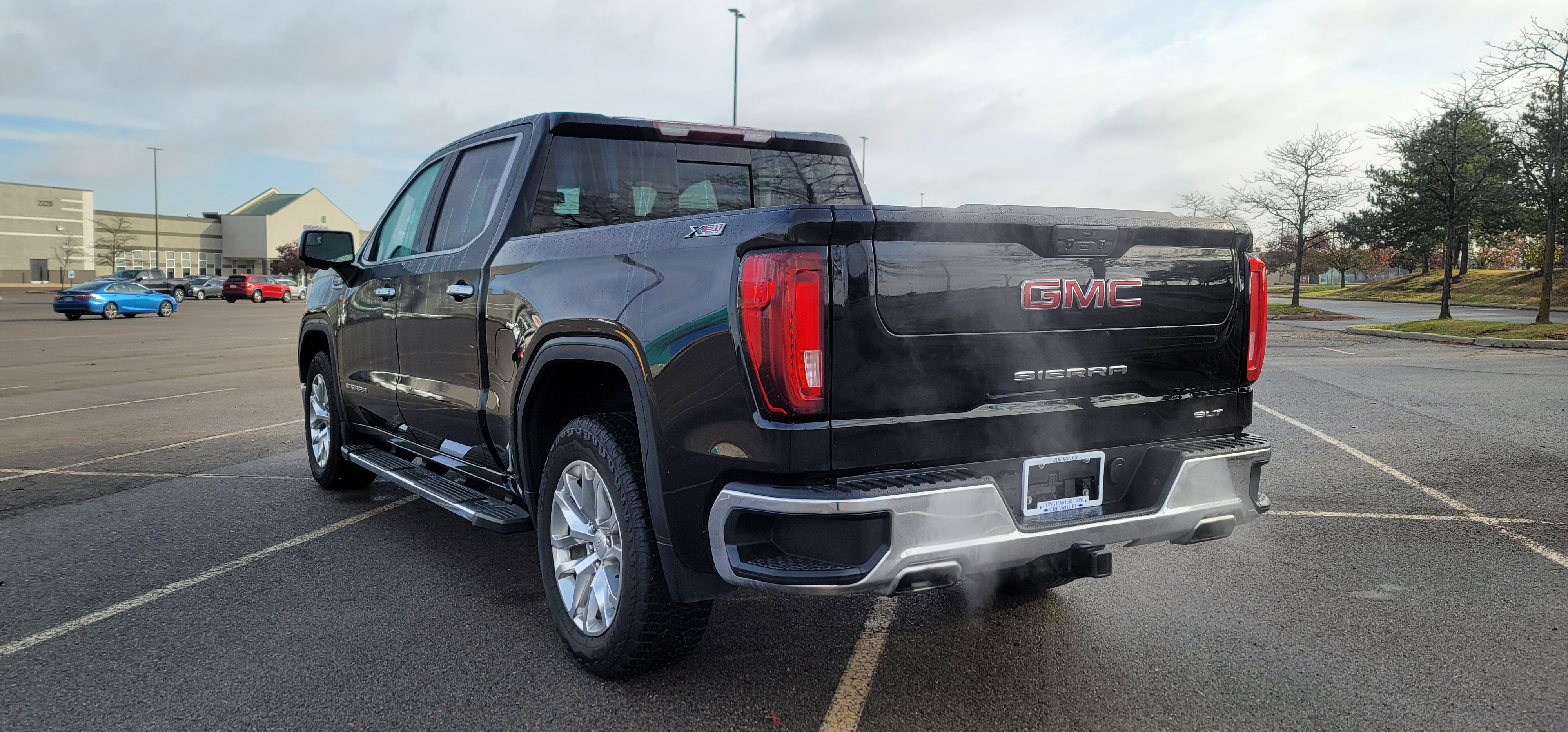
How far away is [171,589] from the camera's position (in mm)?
4277

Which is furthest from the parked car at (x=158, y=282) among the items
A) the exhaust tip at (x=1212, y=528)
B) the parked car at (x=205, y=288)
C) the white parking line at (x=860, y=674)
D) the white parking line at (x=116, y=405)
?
the exhaust tip at (x=1212, y=528)

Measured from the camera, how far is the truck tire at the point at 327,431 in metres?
5.89

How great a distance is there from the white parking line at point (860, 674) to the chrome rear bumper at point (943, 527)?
534mm

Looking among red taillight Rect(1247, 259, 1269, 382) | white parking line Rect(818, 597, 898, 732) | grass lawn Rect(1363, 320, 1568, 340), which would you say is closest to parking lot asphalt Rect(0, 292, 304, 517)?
white parking line Rect(818, 597, 898, 732)

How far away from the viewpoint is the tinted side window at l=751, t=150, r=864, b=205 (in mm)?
4734

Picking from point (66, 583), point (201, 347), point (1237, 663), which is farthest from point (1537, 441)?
point (201, 347)

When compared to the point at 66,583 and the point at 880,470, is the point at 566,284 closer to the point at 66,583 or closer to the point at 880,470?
the point at 880,470

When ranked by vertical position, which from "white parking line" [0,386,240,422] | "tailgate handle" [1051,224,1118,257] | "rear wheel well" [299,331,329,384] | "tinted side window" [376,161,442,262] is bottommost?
"white parking line" [0,386,240,422]

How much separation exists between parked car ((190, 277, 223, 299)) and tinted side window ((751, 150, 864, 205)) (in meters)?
56.1

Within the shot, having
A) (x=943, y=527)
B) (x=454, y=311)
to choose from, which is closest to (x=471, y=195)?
(x=454, y=311)

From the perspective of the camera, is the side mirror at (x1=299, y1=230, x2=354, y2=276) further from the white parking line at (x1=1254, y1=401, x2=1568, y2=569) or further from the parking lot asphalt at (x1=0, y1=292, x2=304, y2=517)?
the white parking line at (x1=1254, y1=401, x2=1568, y2=569)

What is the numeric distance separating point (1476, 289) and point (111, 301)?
197ft

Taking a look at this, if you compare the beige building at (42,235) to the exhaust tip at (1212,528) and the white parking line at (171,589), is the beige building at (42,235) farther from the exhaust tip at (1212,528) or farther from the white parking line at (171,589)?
the exhaust tip at (1212,528)

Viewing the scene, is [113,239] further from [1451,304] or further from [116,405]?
[1451,304]
